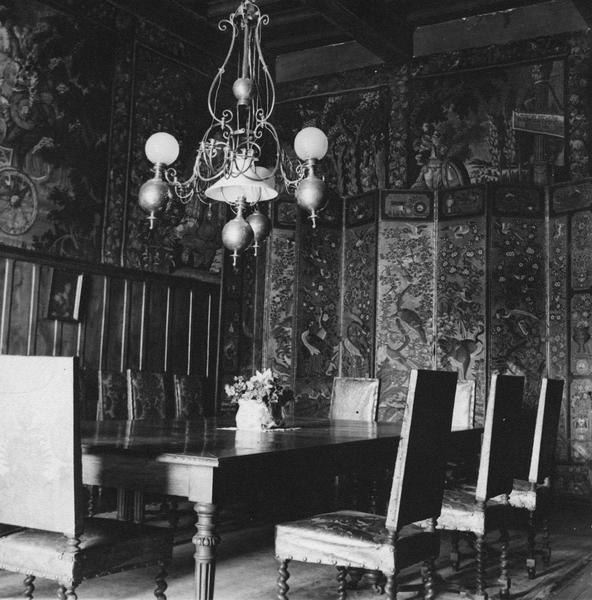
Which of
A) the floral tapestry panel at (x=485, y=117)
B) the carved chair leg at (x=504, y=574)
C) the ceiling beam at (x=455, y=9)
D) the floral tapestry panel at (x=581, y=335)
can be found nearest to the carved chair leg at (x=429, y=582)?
the carved chair leg at (x=504, y=574)

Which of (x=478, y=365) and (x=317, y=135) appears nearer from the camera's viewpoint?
(x=317, y=135)

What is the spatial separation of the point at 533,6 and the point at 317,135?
5.02 metres

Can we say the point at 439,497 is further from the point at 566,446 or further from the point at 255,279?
the point at 255,279

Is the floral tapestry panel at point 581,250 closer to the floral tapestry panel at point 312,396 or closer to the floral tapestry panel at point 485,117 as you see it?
the floral tapestry panel at point 485,117

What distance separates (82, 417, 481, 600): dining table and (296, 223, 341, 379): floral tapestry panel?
4038 mm

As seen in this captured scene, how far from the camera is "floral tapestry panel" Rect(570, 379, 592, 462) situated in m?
7.37

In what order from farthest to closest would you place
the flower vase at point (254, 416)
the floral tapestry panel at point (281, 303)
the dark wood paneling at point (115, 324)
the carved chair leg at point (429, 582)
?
the floral tapestry panel at point (281, 303)
the dark wood paneling at point (115, 324)
the flower vase at point (254, 416)
the carved chair leg at point (429, 582)

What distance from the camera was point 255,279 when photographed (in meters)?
9.00

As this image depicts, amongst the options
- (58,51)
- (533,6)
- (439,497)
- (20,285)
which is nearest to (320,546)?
(439,497)

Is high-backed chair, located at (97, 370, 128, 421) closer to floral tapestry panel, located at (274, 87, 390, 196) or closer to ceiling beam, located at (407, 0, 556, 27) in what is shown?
floral tapestry panel, located at (274, 87, 390, 196)

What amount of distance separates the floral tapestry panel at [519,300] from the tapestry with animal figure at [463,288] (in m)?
0.12

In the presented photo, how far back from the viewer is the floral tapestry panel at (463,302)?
7.70m

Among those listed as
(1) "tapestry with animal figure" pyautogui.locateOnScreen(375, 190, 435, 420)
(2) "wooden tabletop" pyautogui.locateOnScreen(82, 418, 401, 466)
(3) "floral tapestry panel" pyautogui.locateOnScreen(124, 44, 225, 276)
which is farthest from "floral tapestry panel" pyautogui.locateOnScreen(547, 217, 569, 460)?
(3) "floral tapestry panel" pyautogui.locateOnScreen(124, 44, 225, 276)

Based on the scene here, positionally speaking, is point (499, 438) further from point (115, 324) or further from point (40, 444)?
point (115, 324)
